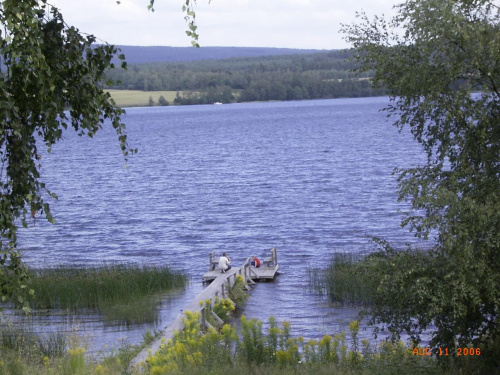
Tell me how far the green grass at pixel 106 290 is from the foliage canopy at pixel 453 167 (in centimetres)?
1096

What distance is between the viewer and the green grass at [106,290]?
19.9m

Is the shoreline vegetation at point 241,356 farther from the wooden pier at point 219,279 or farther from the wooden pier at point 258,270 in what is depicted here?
the wooden pier at point 258,270

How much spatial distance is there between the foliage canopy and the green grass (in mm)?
10963

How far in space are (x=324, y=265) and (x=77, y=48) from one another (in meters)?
21.2

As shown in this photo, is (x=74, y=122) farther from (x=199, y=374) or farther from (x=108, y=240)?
(x=108, y=240)

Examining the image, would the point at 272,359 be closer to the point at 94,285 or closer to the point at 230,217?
the point at 94,285

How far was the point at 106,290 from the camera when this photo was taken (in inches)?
827

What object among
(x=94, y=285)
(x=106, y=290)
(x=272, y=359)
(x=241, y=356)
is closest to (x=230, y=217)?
(x=94, y=285)

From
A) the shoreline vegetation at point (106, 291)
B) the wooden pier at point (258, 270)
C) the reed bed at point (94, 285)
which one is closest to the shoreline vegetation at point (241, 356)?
the shoreline vegetation at point (106, 291)

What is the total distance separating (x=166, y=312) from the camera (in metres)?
20.2

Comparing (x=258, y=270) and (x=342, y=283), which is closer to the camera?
(x=342, y=283)

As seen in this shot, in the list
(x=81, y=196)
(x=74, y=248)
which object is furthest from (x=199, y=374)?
(x=81, y=196)

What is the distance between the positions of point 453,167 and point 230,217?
30.0m

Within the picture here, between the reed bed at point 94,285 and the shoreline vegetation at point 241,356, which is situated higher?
the shoreline vegetation at point 241,356
